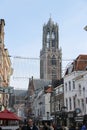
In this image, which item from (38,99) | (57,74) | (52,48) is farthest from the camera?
(52,48)

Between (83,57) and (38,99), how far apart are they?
112ft

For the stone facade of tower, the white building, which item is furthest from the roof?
the stone facade of tower

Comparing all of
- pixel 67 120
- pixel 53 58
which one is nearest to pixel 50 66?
pixel 53 58

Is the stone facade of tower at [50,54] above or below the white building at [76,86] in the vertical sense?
above

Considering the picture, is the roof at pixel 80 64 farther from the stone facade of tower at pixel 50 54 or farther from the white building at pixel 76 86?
the stone facade of tower at pixel 50 54

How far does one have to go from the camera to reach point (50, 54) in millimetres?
136500

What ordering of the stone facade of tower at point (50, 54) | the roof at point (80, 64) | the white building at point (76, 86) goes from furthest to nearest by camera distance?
the stone facade of tower at point (50, 54) < the roof at point (80, 64) < the white building at point (76, 86)

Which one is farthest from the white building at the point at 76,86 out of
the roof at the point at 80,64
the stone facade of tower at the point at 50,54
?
the stone facade of tower at the point at 50,54

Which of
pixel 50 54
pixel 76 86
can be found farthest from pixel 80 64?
pixel 50 54

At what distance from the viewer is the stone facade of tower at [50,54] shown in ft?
432

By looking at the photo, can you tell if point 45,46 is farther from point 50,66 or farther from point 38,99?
point 38,99

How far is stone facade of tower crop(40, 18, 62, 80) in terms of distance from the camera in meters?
132

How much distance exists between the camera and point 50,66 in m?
136

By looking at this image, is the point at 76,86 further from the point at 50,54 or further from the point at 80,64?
the point at 50,54
